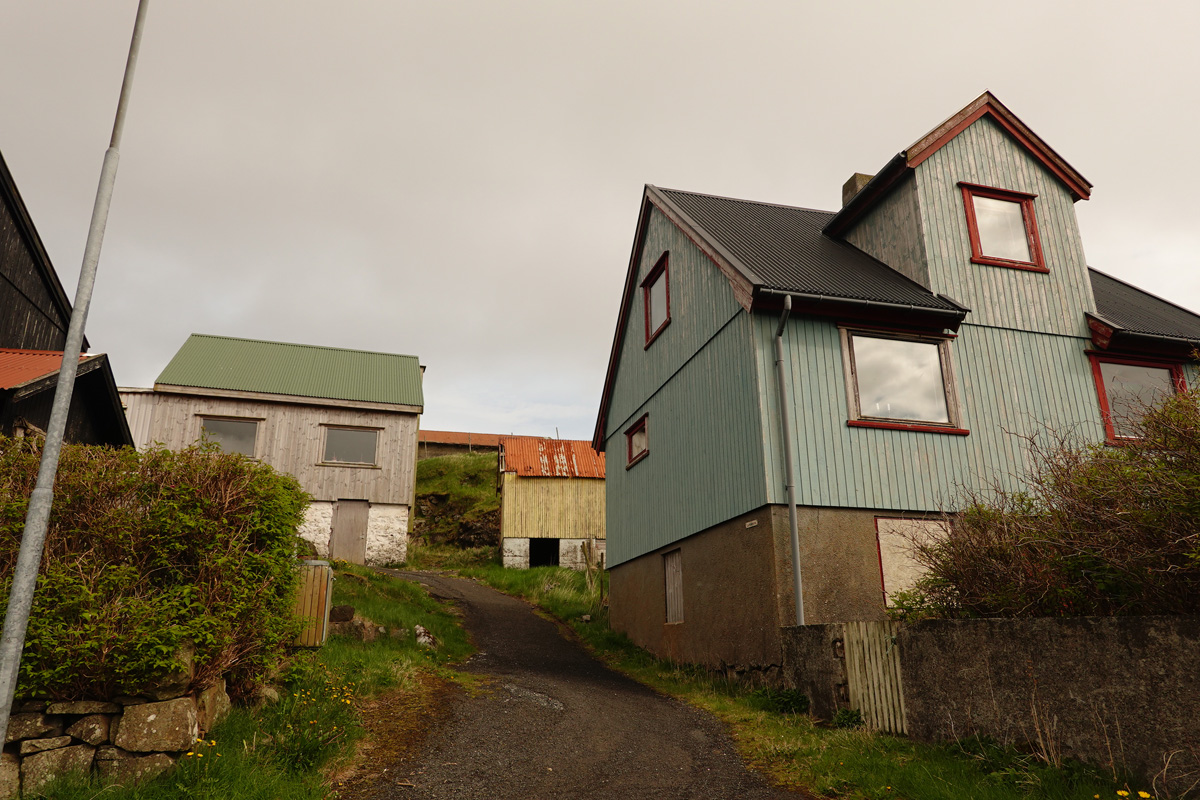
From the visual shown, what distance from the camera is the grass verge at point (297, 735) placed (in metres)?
5.90

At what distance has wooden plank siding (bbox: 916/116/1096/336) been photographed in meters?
13.2

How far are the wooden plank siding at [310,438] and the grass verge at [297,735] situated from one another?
15338 millimetres

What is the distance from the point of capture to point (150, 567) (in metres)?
6.93

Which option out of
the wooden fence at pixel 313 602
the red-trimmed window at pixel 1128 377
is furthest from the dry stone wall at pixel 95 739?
the red-trimmed window at pixel 1128 377

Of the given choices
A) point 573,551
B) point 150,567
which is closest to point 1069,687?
point 150,567

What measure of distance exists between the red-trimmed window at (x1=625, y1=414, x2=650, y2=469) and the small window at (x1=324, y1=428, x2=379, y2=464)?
42.3 feet

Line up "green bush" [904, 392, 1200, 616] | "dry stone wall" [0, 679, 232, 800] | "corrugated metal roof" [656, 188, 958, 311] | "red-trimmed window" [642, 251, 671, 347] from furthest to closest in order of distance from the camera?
"red-trimmed window" [642, 251, 671, 347] < "corrugated metal roof" [656, 188, 958, 311] < "dry stone wall" [0, 679, 232, 800] < "green bush" [904, 392, 1200, 616]

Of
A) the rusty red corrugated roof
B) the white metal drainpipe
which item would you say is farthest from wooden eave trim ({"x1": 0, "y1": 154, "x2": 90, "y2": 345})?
the rusty red corrugated roof

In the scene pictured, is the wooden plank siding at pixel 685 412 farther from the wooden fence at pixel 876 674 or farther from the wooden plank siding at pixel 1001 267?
the wooden plank siding at pixel 1001 267

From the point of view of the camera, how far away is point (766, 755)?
797 cm

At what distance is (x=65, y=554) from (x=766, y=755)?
6836 mm

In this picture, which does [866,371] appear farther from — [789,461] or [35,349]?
[35,349]

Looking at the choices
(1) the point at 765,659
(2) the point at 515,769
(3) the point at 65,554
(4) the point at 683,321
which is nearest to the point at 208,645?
(3) the point at 65,554

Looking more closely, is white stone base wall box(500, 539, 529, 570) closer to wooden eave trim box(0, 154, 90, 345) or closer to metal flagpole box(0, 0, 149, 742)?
wooden eave trim box(0, 154, 90, 345)
